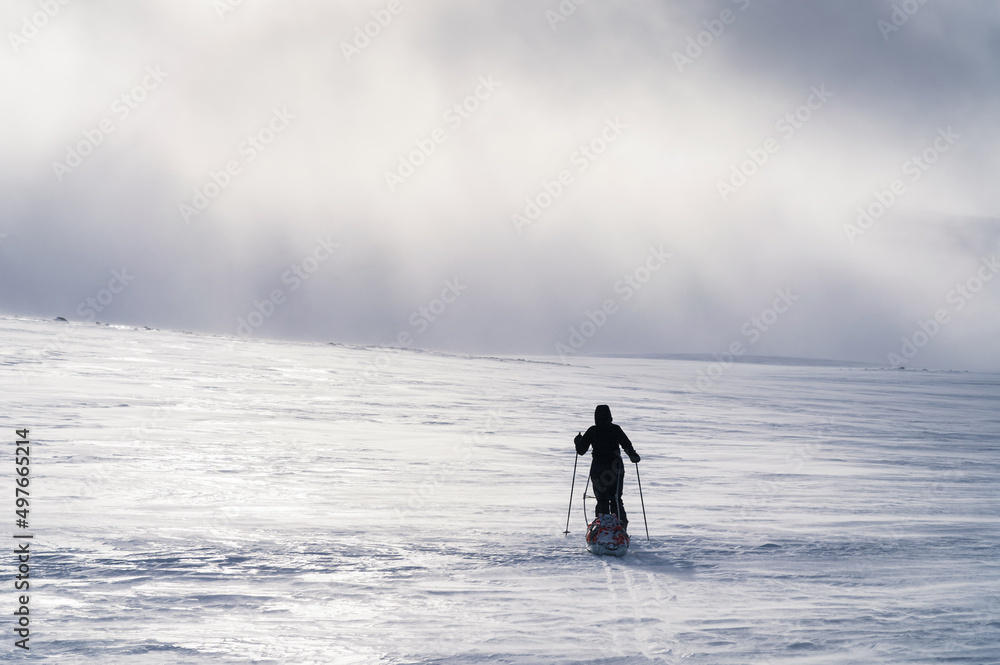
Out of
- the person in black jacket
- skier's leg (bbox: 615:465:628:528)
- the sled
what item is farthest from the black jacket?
the sled

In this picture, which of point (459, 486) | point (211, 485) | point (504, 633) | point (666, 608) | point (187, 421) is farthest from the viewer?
point (187, 421)

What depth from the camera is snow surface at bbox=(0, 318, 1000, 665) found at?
5.52 m

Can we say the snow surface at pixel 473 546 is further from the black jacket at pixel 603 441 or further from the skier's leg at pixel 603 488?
the black jacket at pixel 603 441

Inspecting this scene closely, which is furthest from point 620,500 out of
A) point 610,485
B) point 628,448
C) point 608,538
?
point 628,448

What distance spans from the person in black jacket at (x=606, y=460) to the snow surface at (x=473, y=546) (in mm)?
644

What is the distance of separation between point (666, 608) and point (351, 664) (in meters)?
2.75

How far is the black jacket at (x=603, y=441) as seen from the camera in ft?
26.5

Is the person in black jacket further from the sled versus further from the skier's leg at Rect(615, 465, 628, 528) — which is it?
the sled

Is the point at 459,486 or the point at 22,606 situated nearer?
the point at 22,606

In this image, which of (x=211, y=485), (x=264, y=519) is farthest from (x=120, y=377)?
(x=264, y=519)

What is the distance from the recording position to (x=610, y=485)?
8.10 metres

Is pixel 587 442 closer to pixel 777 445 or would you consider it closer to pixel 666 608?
pixel 666 608

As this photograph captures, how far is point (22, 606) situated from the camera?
5816 mm

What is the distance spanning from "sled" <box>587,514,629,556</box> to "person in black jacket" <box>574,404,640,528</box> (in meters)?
0.12
